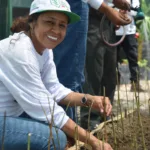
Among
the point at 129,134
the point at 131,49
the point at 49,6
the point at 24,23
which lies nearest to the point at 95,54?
the point at 129,134

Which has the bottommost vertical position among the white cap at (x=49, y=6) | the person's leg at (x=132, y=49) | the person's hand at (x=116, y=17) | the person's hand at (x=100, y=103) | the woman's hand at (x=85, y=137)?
the person's leg at (x=132, y=49)

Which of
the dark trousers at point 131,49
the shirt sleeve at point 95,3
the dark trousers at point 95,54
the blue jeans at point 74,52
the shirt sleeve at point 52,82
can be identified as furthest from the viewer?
the dark trousers at point 131,49

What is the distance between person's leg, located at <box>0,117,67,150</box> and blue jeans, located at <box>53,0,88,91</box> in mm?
781

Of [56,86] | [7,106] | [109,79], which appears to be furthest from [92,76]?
[7,106]

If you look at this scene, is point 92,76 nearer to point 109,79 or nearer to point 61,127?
point 109,79

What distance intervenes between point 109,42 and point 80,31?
533 mm

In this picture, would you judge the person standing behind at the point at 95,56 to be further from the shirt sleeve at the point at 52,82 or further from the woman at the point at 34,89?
the woman at the point at 34,89

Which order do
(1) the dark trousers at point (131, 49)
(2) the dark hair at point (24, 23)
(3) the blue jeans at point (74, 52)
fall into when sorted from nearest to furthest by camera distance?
(2) the dark hair at point (24, 23) → (3) the blue jeans at point (74, 52) → (1) the dark trousers at point (131, 49)

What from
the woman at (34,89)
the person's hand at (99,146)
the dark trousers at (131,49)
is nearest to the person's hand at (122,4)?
the woman at (34,89)

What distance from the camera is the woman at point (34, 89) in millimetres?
1807

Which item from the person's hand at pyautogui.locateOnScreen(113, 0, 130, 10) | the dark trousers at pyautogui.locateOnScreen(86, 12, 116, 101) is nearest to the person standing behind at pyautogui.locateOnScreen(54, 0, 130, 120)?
the person's hand at pyautogui.locateOnScreen(113, 0, 130, 10)

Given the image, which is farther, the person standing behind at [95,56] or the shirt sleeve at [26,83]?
the person standing behind at [95,56]

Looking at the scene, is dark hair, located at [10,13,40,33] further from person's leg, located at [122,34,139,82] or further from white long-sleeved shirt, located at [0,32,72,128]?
person's leg, located at [122,34,139,82]

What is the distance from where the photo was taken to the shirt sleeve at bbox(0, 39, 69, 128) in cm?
180
